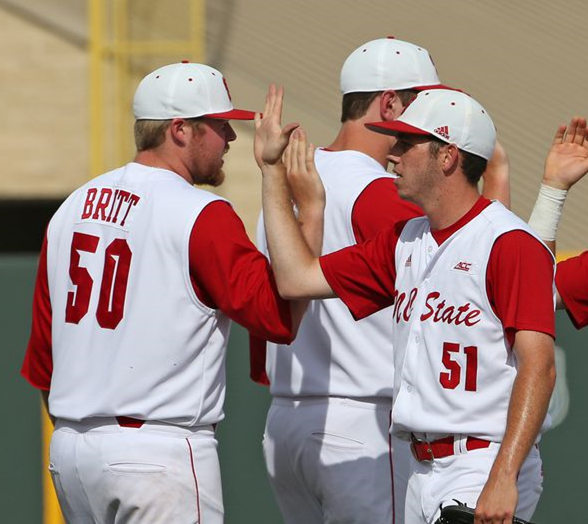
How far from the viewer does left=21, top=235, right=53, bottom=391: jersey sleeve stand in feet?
13.0

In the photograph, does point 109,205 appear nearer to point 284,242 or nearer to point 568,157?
point 284,242

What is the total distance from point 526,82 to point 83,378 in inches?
293

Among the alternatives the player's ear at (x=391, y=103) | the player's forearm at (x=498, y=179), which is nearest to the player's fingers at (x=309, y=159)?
the player's ear at (x=391, y=103)

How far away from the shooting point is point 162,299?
3.57 meters

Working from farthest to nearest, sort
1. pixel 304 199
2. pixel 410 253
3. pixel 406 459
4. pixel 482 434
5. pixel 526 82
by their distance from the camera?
pixel 526 82 → pixel 406 459 → pixel 304 199 → pixel 410 253 → pixel 482 434

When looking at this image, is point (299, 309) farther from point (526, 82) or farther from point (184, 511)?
point (526, 82)

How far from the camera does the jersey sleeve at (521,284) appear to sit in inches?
121

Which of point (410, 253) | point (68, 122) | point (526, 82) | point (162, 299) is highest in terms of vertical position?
point (410, 253)

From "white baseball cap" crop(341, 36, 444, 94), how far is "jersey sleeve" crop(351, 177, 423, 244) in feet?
1.39

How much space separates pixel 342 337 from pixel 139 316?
2.68 feet

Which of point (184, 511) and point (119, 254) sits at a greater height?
point (119, 254)

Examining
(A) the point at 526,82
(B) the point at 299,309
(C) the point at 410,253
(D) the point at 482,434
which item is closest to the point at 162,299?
(B) the point at 299,309

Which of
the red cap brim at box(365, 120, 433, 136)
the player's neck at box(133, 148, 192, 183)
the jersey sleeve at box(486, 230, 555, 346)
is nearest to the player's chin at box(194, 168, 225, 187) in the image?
the player's neck at box(133, 148, 192, 183)

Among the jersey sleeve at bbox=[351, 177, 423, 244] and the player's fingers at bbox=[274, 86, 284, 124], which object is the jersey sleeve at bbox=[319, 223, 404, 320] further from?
the player's fingers at bbox=[274, 86, 284, 124]
